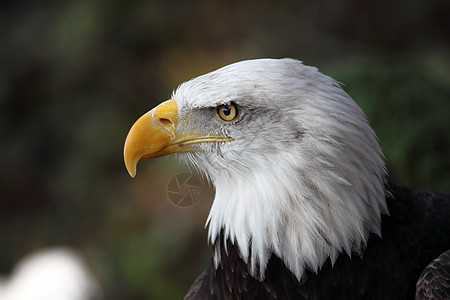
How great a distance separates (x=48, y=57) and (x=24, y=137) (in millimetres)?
1194

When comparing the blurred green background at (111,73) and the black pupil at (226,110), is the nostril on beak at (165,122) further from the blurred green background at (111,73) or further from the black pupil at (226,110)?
the blurred green background at (111,73)

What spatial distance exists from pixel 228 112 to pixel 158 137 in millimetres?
341

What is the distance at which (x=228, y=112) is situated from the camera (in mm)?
2299

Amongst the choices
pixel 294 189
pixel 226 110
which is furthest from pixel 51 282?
pixel 294 189

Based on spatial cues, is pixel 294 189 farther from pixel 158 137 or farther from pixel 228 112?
pixel 158 137

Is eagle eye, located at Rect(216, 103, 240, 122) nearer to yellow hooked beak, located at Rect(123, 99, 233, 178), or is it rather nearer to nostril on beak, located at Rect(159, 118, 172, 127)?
yellow hooked beak, located at Rect(123, 99, 233, 178)

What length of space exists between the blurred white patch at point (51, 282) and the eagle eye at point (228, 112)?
378 cm

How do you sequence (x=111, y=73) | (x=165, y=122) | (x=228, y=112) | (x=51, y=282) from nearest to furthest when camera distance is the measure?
1. (x=228, y=112)
2. (x=165, y=122)
3. (x=51, y=282)
4. (x=111, y=73)

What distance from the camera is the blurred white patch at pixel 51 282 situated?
5.33 m

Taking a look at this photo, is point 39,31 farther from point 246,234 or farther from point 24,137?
point 246,234

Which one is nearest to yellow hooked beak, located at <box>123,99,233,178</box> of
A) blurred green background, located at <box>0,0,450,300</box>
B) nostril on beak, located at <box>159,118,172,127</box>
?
nostril on beak, located at <box>159,118,172,127</box>

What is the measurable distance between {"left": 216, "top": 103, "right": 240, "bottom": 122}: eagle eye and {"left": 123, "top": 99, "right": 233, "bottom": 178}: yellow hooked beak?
93mm

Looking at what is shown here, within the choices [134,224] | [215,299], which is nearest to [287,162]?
[215,299]

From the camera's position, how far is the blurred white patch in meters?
5.33
